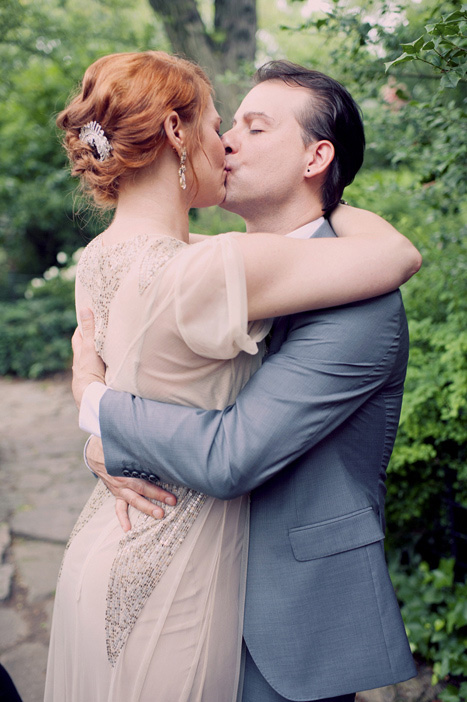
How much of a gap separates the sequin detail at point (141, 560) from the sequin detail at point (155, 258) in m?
0.56

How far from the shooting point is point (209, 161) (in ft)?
5.58

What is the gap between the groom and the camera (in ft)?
4.64

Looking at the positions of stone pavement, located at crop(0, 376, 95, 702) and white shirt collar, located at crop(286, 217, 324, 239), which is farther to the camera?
stone pavement, located at crop(0, 376, 95, 702)

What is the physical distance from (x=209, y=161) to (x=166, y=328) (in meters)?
0.59

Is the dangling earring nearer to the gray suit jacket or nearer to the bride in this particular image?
the bride

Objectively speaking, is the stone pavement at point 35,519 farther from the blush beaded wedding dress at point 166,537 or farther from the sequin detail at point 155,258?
the sequin detail at point 155,258

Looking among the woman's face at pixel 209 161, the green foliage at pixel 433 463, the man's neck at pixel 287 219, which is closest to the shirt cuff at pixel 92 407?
the woman's face at pixel 209 161

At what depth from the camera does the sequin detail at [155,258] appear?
1.39 m

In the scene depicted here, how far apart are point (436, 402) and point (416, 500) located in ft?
1.95

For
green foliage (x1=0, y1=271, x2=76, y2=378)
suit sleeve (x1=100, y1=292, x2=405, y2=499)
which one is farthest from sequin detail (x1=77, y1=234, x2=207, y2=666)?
green foliage (x1=0, y1=271, x2=76, y2=378)

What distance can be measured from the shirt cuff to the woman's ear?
2.20 ft

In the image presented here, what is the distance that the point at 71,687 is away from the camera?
1646 millimetres

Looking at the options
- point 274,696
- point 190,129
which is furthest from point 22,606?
point 190,129

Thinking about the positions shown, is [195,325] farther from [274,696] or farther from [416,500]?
[416,500]
